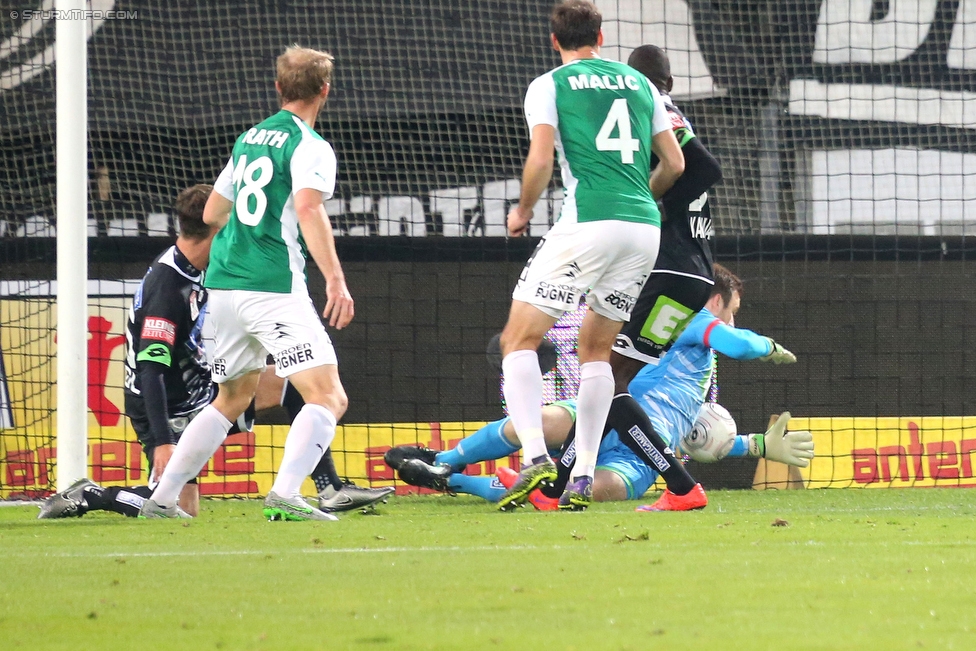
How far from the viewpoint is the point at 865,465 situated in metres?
8.00

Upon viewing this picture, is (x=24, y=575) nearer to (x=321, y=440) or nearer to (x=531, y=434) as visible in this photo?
(x=321, y=440)

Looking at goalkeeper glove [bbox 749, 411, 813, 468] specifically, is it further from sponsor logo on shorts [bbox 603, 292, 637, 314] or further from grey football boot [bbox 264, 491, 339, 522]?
grey football boot [bbox 264, 491, 339, 522]

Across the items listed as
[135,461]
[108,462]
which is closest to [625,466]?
[135,461]

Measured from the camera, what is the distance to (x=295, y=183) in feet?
15.6

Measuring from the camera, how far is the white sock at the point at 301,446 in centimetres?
481

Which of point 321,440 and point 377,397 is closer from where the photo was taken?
point 321,440

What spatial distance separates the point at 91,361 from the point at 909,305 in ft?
16.5

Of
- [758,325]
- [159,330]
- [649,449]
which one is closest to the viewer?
[649,449]

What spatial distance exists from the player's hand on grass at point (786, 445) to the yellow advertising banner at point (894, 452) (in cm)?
106

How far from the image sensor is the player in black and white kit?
538 cm

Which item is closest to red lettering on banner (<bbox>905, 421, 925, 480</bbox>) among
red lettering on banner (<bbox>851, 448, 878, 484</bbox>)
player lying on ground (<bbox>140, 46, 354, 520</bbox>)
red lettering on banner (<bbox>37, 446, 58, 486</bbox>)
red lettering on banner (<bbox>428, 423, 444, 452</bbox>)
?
red lettering on banner (<bbox>851, 448, 878, 484</bbox>)

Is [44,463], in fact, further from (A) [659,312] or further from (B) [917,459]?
(B) [917,459]

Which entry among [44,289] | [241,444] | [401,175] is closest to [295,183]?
[241,444]

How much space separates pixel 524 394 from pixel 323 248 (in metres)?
0.96
